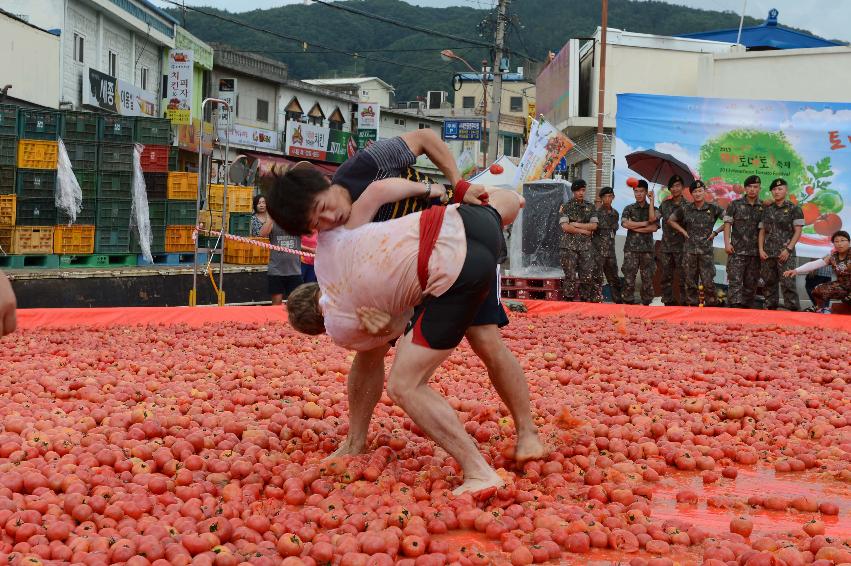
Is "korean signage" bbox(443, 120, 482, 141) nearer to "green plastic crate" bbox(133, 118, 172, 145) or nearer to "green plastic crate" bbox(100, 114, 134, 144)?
"green plastic crate" bbox(133, 118, 172, 145)

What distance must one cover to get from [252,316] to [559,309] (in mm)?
3477

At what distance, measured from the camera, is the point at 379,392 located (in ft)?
13.2

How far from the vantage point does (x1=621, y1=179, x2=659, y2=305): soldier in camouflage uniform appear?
12.0 m

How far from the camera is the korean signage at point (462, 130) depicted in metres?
29.8

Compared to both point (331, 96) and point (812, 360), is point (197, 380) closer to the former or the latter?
point (812, 360)

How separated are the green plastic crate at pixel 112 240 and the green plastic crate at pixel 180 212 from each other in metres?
0.99

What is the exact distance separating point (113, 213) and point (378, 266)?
12.1 meters

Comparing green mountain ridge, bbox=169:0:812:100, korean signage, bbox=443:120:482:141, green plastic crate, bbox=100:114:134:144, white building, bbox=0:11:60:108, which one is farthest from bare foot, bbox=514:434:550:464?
green mountain ridge, bbox=169:0:812:100

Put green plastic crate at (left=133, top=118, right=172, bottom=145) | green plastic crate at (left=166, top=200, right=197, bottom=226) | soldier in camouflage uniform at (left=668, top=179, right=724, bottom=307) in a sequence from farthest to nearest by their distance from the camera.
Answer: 1. green plastic crate at (left=166, top=200, right=197, bottom=226)
2. green plastic crate at (left=133, top=118, right=172, bottom=145)
3. soldier in camouflage uniform at (left=668, top=179, right=724, bottom=307)

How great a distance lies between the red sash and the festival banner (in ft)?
33.4

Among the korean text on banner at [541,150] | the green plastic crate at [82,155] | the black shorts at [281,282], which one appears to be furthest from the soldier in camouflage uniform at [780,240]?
the green plastic crate at [82,155]

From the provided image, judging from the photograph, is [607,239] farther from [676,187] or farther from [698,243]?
[698,243]

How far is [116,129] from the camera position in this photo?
48.0 feet

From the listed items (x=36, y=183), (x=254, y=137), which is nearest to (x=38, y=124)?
(x=36, y=183)
